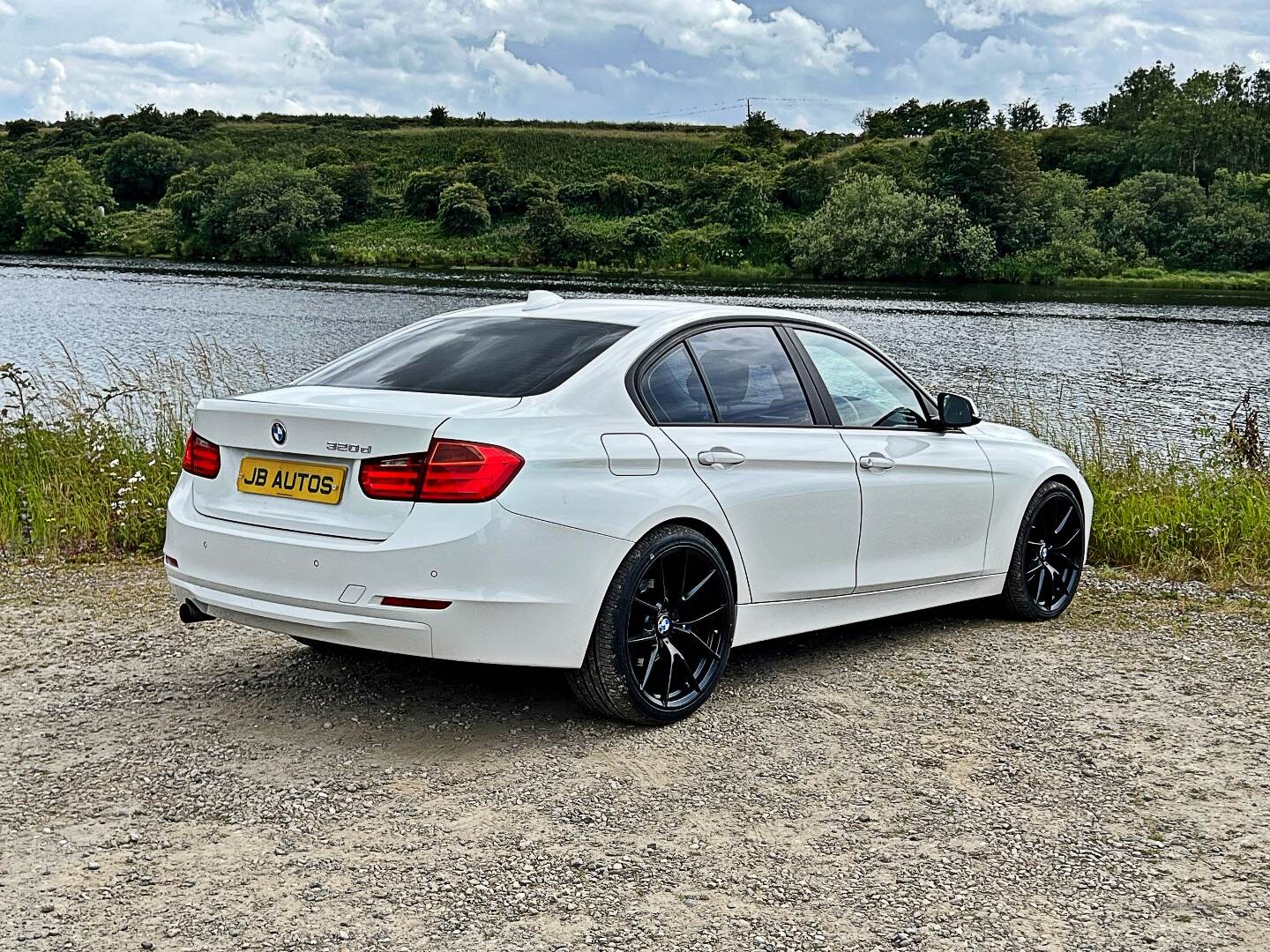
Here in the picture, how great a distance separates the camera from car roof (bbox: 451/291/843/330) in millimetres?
5117

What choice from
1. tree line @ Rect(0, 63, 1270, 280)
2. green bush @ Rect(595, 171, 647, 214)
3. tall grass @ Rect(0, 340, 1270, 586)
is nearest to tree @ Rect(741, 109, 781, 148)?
tree line @ Rect(0, 63, 1270, 280)

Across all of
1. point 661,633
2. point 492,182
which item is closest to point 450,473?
point 661,633

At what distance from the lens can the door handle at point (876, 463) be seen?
547 centimetres

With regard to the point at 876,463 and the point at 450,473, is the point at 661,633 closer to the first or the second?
the point at 450,473

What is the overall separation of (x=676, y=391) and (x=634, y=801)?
1587mm

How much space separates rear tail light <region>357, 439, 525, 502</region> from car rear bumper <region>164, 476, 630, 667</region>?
0.05m

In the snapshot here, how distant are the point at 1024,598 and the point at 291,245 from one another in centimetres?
8736

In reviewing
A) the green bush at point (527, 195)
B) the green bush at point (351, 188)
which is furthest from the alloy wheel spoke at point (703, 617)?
the green bush at point (351, 188)

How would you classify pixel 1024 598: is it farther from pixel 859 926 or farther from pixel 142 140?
pixel 142 140

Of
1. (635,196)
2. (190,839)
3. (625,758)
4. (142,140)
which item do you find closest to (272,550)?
(190,839)

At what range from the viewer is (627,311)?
5230 mm

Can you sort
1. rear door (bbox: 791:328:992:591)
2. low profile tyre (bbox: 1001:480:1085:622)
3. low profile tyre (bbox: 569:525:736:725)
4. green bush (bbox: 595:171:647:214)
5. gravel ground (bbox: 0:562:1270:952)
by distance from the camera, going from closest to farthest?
gravel ground (bbox: 0:562:1270:952) < low profile tyre (bbox: 569:525:736:725) < rear door (bbox: 791:328:992:591) < low profile tyre (bbox: 1001:480:1085:622) < green bush (bbox: 595:171:647:214)

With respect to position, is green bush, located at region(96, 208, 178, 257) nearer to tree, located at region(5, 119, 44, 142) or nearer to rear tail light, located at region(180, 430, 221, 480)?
tree, located at region(5, 119, 44, 142)

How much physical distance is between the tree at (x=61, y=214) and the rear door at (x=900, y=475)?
324 feet
